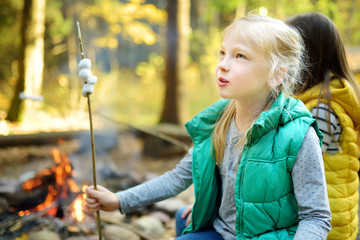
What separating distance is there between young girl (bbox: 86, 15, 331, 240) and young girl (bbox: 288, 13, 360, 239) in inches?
15.8

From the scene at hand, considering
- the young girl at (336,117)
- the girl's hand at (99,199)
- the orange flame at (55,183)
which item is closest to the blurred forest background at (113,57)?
the orange flame at (55,183)

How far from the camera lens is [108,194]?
1459 mm

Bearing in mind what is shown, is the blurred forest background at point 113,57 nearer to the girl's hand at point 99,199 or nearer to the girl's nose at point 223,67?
the girl's hand at point 99,199

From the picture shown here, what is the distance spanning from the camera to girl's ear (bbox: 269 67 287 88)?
4.48ft

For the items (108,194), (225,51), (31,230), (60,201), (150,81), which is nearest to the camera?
(225,51)

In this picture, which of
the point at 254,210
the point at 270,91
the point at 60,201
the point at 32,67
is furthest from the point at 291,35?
the point at 32,67

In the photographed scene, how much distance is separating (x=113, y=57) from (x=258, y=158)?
15.4 meters

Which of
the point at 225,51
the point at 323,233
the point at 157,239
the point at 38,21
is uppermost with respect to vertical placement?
the point at 38,21

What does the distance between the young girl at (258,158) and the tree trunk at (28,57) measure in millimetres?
5284

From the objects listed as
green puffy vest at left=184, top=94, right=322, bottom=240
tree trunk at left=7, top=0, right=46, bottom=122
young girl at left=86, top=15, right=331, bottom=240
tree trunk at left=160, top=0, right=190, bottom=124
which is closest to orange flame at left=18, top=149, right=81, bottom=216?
young girl at left=86, top=15, right=331, bottom=240

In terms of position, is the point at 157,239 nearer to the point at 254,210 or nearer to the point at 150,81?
the point at 254,210

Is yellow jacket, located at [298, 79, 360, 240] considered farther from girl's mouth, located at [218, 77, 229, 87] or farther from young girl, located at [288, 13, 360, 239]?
girl's mouth, located at [218, 77, 229, 87]

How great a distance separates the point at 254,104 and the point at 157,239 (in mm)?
1738

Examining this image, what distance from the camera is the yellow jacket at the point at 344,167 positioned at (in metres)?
1.63
